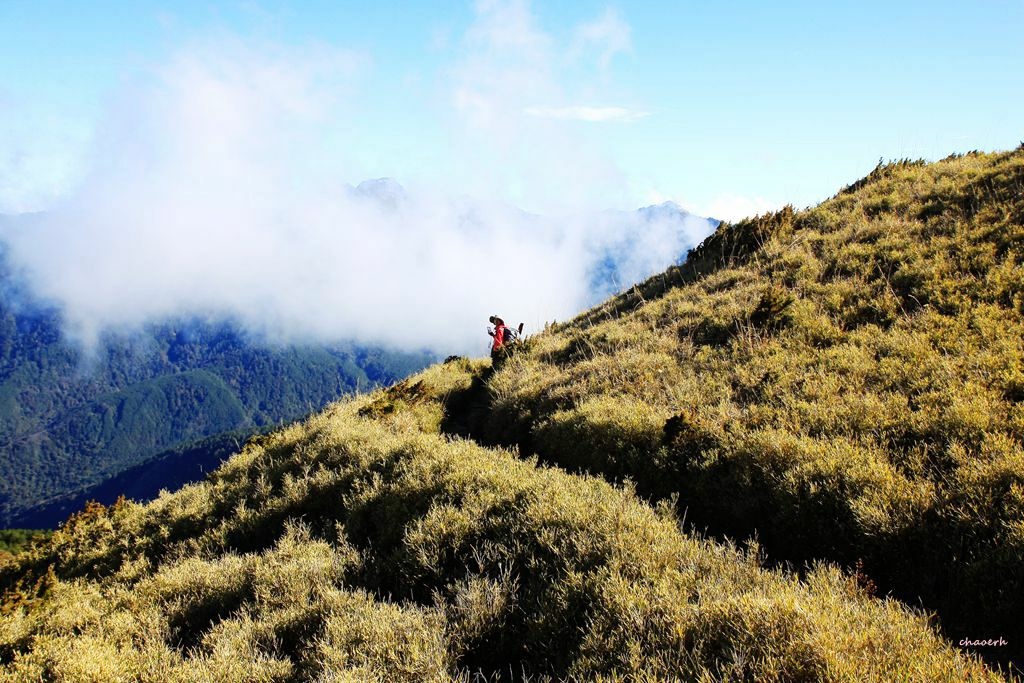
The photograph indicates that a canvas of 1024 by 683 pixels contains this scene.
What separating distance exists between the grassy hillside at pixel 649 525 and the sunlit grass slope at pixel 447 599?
3cm

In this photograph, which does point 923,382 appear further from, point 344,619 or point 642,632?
point 344,619

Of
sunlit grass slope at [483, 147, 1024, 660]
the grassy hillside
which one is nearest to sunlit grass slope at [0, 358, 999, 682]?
the grassy hillside

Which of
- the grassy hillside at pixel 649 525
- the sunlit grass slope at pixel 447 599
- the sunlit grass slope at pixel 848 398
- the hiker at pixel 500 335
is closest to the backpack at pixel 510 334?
the hiker at pixel 500 335

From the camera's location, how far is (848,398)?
23.1 feet

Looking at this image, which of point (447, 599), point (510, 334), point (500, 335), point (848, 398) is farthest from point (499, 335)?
point (447, 599)

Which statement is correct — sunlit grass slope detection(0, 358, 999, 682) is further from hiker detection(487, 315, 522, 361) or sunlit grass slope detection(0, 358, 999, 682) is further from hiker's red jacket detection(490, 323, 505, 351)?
hiker's red jacket detection(490, 323, 505, 351)

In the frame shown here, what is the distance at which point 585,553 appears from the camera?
17.1 feet

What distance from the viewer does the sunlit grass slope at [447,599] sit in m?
3.82

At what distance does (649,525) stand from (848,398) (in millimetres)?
3599

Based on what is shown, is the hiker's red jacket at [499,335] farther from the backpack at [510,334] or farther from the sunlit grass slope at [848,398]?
the sunlit grass slope at [848,398]

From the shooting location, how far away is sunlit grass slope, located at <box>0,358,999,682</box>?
3816 mm

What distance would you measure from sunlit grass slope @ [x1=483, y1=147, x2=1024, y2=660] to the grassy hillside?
4 centimetres

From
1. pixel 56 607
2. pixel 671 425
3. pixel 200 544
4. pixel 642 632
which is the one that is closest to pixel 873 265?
pixel 671 425

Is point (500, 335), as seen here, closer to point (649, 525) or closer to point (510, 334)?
point (510, 334)
